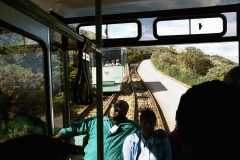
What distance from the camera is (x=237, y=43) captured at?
2307 millimetres

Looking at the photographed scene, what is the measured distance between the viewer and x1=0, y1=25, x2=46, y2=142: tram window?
1.82 m

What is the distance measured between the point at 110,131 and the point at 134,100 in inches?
234

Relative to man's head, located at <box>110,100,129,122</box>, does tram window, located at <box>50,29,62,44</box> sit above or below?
above

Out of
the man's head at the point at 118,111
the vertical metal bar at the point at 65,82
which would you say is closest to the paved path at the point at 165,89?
the man's head at the point at 118,111

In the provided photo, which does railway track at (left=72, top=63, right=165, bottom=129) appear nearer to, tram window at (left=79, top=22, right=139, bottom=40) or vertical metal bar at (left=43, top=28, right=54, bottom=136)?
vertical metal bar at (left=43, top=28, right=54, bottom=136)

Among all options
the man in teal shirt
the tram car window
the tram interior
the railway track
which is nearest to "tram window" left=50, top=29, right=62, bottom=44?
the tram interior

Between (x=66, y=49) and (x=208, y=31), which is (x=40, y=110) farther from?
(x=208, y=31)

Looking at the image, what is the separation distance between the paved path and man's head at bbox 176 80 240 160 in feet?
19.9

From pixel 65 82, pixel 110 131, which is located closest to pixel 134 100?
pixel 110 131

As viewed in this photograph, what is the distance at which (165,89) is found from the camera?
11773mm

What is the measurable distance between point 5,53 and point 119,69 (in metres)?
7.91

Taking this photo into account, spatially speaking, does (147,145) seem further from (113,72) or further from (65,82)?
(113,72)

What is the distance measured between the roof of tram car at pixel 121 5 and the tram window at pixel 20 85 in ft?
1.61

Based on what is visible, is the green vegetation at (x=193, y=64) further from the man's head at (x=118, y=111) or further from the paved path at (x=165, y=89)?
the man's head at (x=118, y=111)
